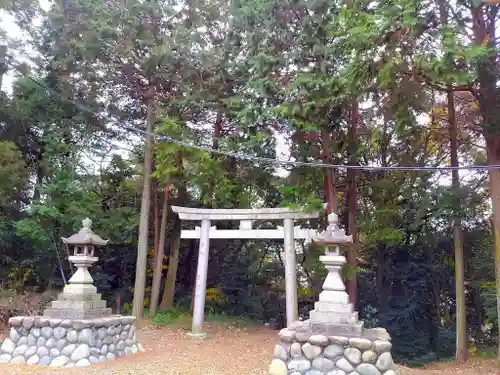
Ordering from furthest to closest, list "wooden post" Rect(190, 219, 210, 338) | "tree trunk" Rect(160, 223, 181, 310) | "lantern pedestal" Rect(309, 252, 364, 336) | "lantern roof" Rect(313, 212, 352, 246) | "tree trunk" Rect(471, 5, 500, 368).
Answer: "tree trunk" Rect(160, 223, 181, 310), "wooden post" Rect(190, 219, 210, 338), "tree trunk" Rect(471, 5, 500, 368), "lantern roof" Rect(313, 212, 352, 246), "lantern pedestal" Rect(309, 252, 364, 336)

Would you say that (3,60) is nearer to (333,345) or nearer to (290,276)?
(290,276)

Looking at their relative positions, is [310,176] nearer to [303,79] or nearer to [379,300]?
[303,79]

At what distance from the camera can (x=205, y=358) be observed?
7.95 metres

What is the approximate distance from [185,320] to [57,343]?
543cm

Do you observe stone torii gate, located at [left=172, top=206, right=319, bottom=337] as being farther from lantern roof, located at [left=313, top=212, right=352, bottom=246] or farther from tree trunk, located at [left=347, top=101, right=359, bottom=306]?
lantern roof, located at [left=313, top=212, right=352, bottom=246]

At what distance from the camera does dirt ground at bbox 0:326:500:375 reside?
6.68 metres

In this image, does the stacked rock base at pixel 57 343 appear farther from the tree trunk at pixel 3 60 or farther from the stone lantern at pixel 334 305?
the tree trunk at pixel 3 60

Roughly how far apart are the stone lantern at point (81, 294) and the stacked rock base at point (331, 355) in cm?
333

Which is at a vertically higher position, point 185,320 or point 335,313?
point 335,313

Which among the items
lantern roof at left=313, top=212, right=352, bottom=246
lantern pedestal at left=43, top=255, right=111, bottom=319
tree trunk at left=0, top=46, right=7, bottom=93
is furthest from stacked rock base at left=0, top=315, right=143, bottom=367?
tree trunk at left=0, top=46, right=7, bottom=93

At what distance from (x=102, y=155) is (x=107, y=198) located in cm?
132

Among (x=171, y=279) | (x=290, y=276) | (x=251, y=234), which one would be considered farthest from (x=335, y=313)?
(x=171, y=279)

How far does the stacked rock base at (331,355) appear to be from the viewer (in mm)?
5465

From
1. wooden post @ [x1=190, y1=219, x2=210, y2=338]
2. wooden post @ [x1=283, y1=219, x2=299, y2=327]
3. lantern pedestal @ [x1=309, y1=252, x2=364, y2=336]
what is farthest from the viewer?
wooden post @ [x1=190, y1=219, x2=210, y2=338]
